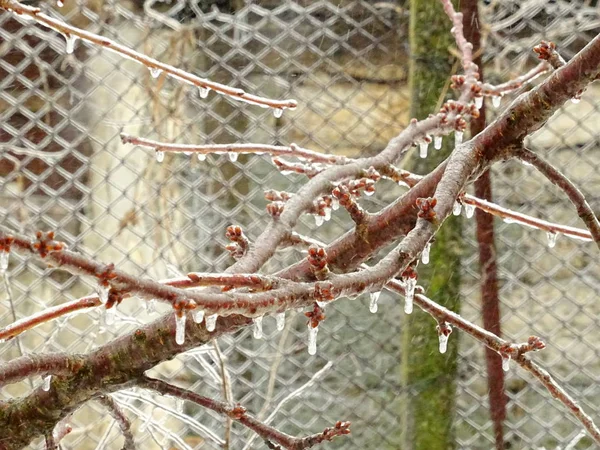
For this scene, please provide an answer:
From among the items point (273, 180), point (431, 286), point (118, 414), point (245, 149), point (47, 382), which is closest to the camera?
point (47, 382)

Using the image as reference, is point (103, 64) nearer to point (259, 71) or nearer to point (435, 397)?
point (259, 71)

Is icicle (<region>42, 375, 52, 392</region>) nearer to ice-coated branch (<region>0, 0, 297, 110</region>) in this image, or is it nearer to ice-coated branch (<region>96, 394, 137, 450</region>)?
ice-coated branch (<region>96, 394, 137, 450</region>)

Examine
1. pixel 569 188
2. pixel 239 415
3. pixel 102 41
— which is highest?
pixel 102 41

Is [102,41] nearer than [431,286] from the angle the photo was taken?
Yes

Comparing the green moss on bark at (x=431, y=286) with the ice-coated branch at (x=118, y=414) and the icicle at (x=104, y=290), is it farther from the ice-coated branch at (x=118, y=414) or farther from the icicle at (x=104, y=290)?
the icicle at (x=104, y=290)

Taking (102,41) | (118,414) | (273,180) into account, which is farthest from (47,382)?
(273,180)

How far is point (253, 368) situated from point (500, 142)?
947mm

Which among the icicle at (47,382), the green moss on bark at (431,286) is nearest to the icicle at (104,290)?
the icicle at (47,382)

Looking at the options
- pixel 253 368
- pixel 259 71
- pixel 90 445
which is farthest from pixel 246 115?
pixel 90 445

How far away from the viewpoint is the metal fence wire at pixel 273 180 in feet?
4.20

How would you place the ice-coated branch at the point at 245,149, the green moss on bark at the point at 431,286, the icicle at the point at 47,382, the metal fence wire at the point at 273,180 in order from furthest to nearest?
the metal fence wire at the point at 273,180 → the green moss on bark at the point at 431,286 → the ice-coated branch at the point at 245,149 → the icicle at the point at 47,382

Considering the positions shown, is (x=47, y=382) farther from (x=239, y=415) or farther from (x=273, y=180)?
(x=273, y=180)

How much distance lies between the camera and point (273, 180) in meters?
1.43

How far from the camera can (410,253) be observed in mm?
419
